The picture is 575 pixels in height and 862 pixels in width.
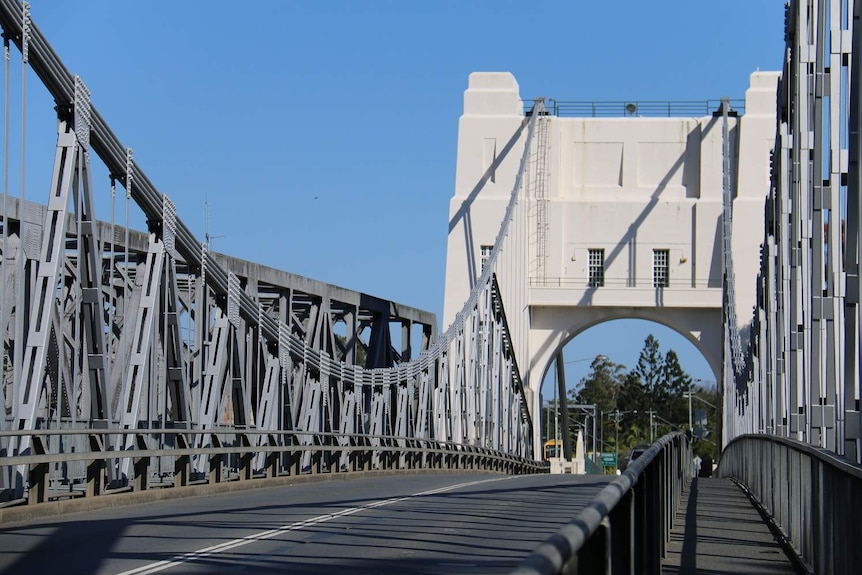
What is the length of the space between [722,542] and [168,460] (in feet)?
59.1

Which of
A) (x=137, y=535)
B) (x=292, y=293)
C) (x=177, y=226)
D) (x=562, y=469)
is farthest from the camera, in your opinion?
(x=562, y=469)

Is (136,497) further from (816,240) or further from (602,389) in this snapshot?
(602,389)

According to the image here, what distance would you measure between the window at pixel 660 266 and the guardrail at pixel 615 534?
187ft

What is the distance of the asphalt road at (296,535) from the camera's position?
12820mm

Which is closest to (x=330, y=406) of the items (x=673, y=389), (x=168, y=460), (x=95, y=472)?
(x=168, y=460)

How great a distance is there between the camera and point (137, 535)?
621 inches

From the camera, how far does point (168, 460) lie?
1282 inches

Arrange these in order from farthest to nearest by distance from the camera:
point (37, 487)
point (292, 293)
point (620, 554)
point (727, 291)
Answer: point (727, 291) < point (292, 293) < point (37, 487) < point (620, 554)

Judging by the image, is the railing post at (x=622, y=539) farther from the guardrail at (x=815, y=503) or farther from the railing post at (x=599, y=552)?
the guardrail at (x=815, y=503)

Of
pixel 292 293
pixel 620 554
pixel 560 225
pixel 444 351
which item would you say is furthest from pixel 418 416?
pixel 620 554

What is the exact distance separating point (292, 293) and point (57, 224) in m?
24.5

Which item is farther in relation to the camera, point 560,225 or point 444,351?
point 560,225

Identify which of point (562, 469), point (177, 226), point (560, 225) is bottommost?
point (562, 469)

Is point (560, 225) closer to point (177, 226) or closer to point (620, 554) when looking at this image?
point (177, 226)
